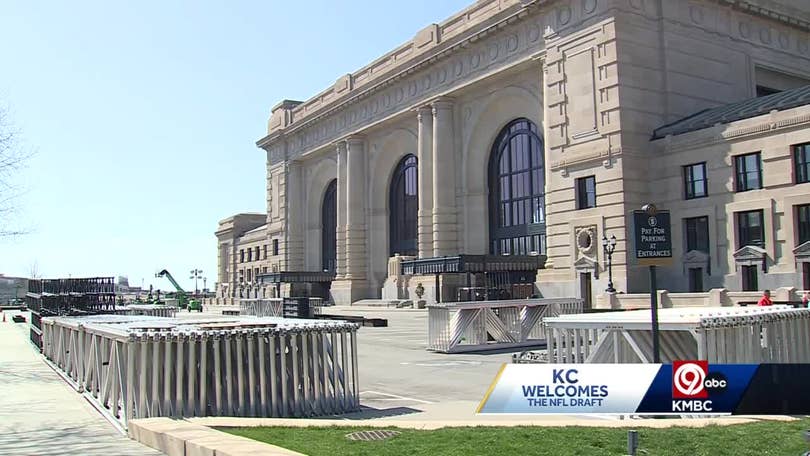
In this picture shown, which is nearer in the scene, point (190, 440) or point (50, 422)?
point (190, 440)

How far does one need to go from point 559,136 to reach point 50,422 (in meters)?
40.9

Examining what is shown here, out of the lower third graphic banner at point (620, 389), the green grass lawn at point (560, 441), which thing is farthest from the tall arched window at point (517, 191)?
the lower third graphic banner at point (620, 389)

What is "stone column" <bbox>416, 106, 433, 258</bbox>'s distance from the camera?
63875 mm

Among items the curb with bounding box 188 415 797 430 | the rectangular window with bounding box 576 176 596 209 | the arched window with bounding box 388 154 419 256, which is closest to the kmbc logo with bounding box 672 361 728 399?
the curb with bounding box 188 415 797 430

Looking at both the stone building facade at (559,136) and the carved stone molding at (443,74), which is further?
the carved stone molding at (443,74)

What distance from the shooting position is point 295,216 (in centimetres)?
9156

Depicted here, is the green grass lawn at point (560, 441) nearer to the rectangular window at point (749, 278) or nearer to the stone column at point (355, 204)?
the rectangular window at point (749, 278)

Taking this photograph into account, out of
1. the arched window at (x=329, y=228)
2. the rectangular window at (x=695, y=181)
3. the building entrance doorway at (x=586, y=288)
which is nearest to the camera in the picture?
the rectangular window at (x=695, y=181)

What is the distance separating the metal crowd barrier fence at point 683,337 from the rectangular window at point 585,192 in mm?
33188

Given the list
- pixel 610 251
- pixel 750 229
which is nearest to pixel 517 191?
pixel 610 251

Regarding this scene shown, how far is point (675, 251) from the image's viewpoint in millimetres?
42375

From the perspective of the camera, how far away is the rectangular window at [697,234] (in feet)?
135

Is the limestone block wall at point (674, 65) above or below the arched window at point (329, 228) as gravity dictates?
above

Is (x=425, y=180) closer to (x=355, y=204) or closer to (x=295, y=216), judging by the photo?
(x=355, y=204)
